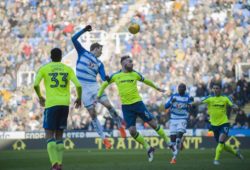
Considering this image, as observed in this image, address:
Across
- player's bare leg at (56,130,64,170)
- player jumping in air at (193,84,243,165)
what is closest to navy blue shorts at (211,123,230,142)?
player jumping in air at (193,84,243,165)

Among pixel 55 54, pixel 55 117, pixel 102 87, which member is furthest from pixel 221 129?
pixel 55 54

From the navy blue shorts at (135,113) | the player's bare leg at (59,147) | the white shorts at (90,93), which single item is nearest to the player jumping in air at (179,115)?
the navy blue shorts at (135,113)

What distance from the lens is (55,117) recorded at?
48.8ft

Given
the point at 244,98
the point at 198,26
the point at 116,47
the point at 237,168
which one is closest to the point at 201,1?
the point at 198,26

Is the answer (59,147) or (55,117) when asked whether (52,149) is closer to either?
(59,147)

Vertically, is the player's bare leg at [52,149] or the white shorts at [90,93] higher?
the white shorts at [90,93]

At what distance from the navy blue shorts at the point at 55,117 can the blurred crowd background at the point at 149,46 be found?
53.7 feet

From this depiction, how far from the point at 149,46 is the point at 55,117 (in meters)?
21.6

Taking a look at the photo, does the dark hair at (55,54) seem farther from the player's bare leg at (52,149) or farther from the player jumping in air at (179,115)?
the player jumping in air at (179,115)

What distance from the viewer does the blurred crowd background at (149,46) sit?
32656 mm

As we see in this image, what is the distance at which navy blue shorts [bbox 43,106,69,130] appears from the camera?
1488cm

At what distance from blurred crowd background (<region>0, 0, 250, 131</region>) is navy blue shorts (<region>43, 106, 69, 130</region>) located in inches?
645

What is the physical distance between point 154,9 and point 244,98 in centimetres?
813

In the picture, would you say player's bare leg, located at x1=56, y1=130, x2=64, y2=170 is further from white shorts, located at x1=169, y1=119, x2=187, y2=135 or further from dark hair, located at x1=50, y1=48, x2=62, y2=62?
white shorts, located at x1=169, y1=119, x2=187, y2=135
